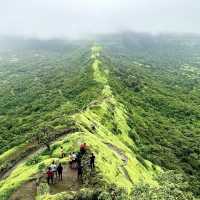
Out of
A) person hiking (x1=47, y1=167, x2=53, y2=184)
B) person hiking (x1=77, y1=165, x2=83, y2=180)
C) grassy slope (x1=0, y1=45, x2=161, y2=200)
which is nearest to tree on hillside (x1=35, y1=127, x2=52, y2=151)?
grassy slope (x1=0, y1=45, x2=161, y2=200)

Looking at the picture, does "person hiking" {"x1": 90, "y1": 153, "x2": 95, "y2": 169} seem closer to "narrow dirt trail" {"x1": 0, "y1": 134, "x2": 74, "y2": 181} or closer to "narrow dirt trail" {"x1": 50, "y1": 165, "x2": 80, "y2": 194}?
"narrow dirt trail" {"x1": 50, "y1": 165, "x2": 80, "y2": 194}

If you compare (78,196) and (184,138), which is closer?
(78,196)

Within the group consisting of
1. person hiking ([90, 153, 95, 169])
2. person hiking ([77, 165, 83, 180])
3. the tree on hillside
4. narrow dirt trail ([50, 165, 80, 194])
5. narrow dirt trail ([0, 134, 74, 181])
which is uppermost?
person hiking ([90, 153, 95, 169])

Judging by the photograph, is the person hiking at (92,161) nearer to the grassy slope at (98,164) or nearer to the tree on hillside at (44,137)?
the grassy slope at (98,164)

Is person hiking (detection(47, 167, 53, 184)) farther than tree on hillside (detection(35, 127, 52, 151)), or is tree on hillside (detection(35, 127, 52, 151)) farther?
tree on hillside (detection(35, 127, 52, 151))

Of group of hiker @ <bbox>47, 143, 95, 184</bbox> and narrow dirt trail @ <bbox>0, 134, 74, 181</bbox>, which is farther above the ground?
group of hiker @ <bbox>47, 143, 95, 184</bbox>

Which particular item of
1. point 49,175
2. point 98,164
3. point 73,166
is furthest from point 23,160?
point 49,175

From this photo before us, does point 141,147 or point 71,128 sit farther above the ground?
point 71,128

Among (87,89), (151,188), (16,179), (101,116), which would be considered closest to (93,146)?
(16,179)

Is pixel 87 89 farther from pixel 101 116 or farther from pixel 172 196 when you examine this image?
pixel 172 196
